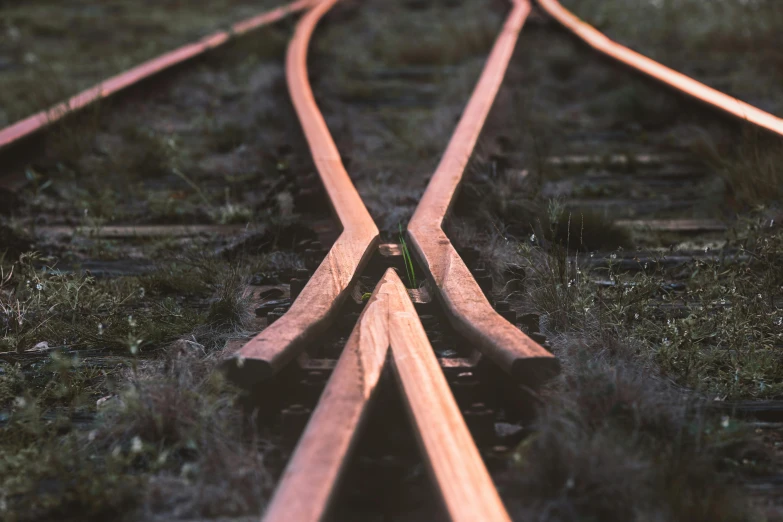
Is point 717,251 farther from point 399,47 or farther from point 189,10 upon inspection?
point 189,10

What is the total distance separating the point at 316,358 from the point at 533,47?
593cm

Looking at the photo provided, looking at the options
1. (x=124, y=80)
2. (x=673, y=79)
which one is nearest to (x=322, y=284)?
(x=673, y=79)

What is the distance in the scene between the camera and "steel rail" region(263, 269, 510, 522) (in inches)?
63.1

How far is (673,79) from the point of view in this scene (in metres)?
5.32

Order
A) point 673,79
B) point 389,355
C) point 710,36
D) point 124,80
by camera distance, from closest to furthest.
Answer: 1. point 389,355
2. point 673,79
3. point 124,80
4. point 710,36

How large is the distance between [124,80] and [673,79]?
3541mm

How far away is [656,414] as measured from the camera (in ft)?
6.93

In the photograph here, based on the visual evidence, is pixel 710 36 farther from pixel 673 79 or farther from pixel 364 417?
pixel 364 417

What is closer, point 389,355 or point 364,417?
point 364,417

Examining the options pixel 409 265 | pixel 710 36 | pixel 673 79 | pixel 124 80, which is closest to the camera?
pixel 409 265

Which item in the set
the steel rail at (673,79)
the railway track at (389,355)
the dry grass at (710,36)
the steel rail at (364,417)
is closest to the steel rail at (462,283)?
the railway track at (389,355)

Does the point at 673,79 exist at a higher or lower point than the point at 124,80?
higher

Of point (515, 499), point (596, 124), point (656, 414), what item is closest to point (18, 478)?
point (515, 499)

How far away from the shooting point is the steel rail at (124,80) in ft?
14.7
